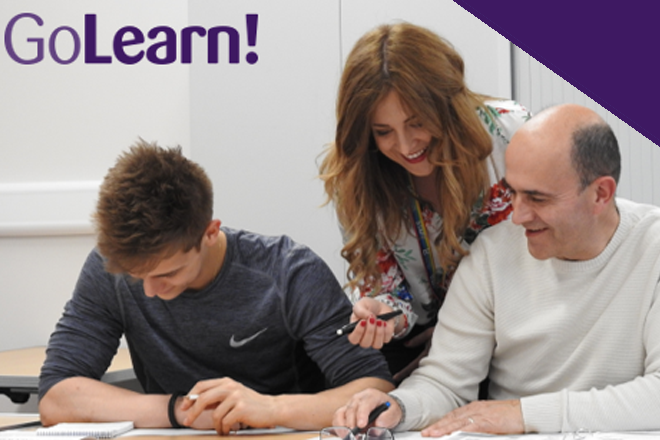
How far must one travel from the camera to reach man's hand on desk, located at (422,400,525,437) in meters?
1.43

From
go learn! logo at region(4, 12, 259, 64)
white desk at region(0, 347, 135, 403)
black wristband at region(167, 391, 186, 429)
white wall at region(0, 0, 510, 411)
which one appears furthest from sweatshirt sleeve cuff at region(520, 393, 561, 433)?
go learn! logo at region(4, 12, 259, 64)

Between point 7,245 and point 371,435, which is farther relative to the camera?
point 7,245

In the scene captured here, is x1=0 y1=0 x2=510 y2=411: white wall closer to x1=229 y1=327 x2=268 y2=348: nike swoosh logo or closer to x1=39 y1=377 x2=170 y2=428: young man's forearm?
x1=229 y1=327 x2=268 y2=348: nike swoosh logo

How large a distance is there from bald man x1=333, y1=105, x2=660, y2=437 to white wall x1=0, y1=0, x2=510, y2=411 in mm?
1057

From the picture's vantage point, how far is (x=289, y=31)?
2.77 m

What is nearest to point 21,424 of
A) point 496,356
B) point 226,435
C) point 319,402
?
point 226,435

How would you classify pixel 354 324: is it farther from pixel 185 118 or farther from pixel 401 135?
pixel 185 118

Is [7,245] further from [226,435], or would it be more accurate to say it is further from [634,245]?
[634,245]

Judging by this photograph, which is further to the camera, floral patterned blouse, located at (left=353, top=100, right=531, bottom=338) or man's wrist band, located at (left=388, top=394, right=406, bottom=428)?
floral patterned blouse, located at (left=353, top=100, right=531, bottom=338)

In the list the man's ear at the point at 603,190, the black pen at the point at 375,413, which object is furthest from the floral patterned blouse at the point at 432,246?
the black pen at the point at 375,413

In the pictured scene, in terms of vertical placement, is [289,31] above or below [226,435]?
above

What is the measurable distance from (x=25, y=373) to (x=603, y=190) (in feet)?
5.53

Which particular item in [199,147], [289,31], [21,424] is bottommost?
[21,424]

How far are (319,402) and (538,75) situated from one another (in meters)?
1.45
